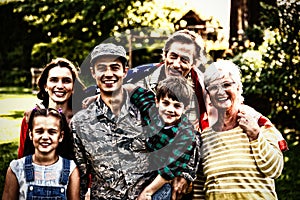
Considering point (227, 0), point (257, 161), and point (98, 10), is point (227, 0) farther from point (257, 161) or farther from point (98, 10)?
point (257, 161)

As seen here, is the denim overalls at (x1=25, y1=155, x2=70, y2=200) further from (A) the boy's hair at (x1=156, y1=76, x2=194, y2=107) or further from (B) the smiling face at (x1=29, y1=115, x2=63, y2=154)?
(A) the boy's hair at (x1=156, y1=76, x2=194, y2=107)

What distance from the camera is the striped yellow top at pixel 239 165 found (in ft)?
10.4

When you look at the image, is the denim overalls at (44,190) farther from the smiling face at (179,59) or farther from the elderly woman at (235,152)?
the smiling face at (179,59)

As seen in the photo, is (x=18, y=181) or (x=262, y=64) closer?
(x=18, y=181)

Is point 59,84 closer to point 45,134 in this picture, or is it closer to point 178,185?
point 45,134

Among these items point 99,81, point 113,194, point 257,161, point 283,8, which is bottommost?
point 113,194

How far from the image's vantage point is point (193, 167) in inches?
125

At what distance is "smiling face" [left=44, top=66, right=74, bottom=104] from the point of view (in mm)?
3334

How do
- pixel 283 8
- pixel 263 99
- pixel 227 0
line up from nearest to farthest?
1. pixel 283 8
2. pixel 263 99
3. pixel 227 0

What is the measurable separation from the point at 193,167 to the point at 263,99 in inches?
251

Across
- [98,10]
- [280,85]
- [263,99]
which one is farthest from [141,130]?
[98,10]

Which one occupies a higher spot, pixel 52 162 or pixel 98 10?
pixel 98 10

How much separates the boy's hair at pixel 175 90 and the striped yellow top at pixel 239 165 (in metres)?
0.33

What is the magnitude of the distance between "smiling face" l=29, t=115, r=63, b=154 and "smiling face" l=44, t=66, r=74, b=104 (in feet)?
0.98
